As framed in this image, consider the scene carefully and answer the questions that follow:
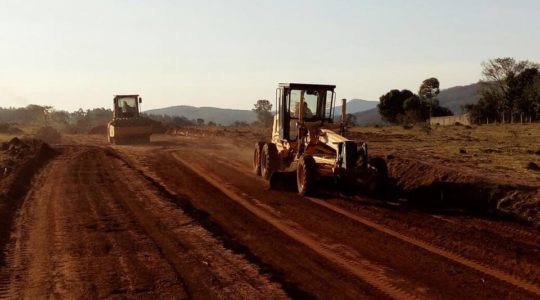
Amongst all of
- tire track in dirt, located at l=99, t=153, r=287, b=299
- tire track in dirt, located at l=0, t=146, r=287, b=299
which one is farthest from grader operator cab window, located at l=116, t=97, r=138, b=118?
tire track in dirt, located at l=99, t=153, r=287, b=299

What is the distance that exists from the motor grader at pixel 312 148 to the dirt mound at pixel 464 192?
1.49 meters

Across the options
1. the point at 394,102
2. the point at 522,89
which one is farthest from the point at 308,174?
the point at 394,102

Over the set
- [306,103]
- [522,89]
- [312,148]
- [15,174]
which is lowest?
[15,174]

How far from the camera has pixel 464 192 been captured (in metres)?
14.3

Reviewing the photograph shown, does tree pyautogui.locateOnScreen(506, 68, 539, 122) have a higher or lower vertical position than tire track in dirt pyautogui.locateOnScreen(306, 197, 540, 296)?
higher

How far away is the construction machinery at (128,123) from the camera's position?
3638cm

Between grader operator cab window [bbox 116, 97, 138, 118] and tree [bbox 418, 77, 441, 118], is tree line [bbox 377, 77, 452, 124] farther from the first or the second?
grader operator cab window [bbox 116, 97, 138, 118]

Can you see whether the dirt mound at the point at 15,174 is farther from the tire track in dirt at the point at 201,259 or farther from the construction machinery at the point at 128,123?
the construction machinery at the point at 128,123

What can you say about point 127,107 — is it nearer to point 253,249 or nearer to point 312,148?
point 312,148

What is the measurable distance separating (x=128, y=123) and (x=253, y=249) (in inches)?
1126

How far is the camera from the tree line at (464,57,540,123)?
6675cm

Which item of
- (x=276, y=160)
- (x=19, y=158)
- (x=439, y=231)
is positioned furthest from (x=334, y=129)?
(x=19, y=158)

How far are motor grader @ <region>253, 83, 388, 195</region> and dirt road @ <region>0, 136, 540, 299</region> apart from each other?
617 mm

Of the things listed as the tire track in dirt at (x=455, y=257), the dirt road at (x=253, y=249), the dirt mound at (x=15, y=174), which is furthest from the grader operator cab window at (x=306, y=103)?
the dirt mound at (x=15, y=174)
